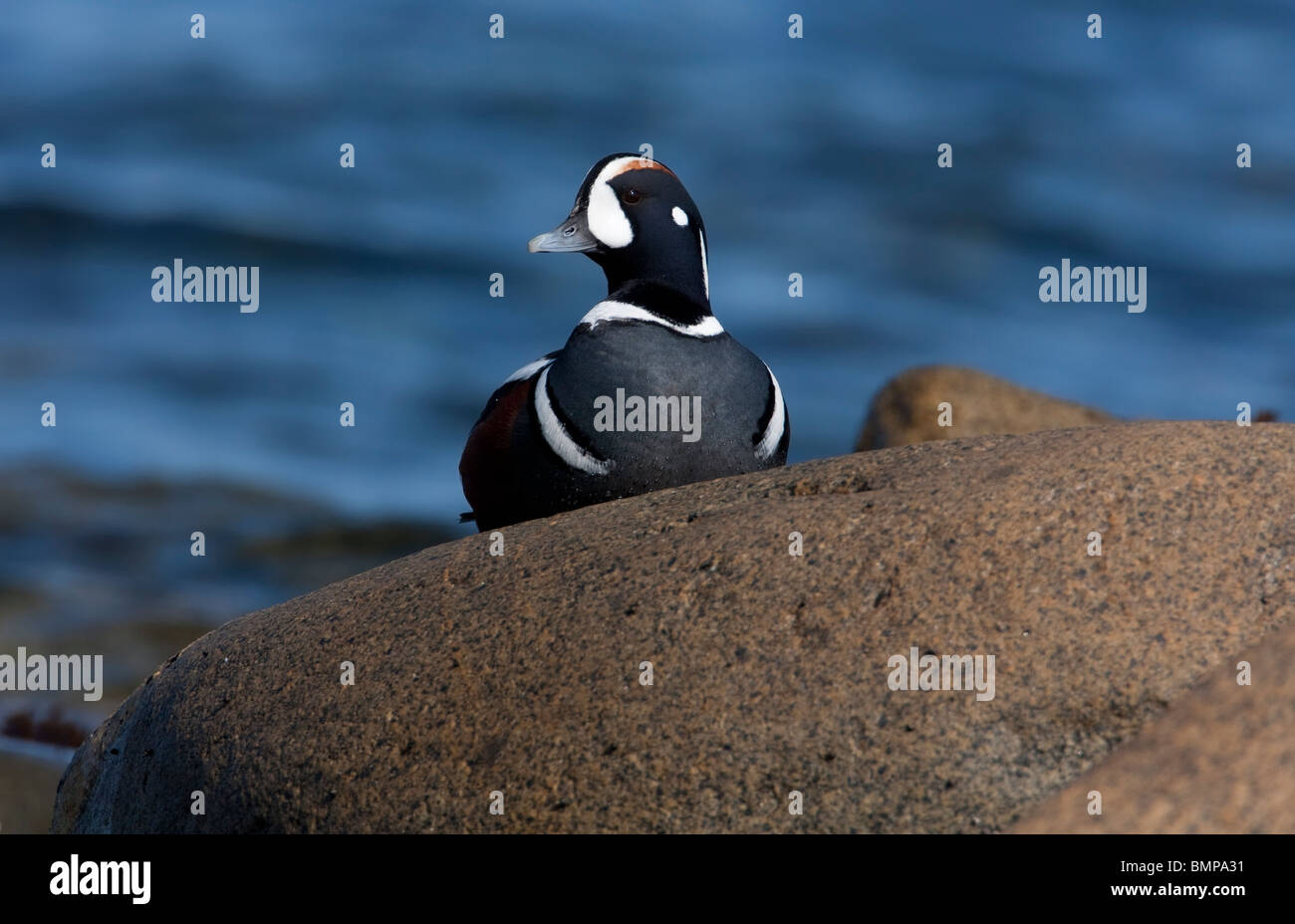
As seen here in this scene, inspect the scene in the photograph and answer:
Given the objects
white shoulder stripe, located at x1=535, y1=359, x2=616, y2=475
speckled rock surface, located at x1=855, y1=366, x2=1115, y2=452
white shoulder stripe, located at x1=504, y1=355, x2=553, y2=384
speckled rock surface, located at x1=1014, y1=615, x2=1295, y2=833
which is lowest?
speckled rock surface, located at x1=1014, y1=615, x2=1295, y2=833

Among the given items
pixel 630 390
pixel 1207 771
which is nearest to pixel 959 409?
pixel 630 390

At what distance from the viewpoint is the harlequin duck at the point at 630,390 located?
558 cm

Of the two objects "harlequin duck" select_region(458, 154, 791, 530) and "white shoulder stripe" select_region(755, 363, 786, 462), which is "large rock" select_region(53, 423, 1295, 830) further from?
"white shoulder stripe" select_region(755, 363, 786, 462)

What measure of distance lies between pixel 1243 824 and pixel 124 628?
39.5 feet

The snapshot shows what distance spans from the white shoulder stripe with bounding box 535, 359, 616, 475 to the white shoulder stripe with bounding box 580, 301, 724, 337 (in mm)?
370

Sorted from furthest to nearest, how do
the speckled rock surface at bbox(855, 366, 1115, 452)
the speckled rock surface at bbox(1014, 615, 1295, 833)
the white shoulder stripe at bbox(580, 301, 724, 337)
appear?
the speckled rock surface at bbox(855, 366, 1115, 452)
the white shoulder stripe at bbox(580, 301, 724, 337)
the speckled rock surface at bbox(1014, 615, 1295, 833)

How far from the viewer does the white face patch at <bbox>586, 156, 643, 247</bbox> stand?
6.07 m

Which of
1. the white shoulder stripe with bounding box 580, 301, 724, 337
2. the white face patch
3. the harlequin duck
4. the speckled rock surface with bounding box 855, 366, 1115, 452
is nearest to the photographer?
the harlequin duck

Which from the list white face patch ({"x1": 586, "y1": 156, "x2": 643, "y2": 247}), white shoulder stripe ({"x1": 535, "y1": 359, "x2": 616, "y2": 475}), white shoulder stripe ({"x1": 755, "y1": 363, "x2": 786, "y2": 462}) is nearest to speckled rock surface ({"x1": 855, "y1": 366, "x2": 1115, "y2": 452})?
white shoulder stripe ({"x1": 755, "y1": 363, "x2": 786, "y2": 462})

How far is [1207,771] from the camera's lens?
3.50 meters

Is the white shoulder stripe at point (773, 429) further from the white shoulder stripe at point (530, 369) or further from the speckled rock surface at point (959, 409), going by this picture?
the speckled rock surface at point (959, 409)

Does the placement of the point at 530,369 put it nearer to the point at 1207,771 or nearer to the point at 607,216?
the point at 607,216

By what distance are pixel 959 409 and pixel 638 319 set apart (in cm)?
622
